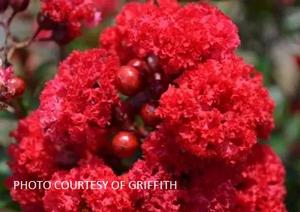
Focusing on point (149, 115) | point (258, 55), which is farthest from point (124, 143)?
point (258, 55)

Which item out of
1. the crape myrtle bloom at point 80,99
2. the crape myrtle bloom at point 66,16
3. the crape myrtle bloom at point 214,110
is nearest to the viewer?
the crape myrtle bloom at point 214,110

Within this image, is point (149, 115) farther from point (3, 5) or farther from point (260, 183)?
point (3, 5)

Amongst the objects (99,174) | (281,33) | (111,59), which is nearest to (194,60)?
(111,59)

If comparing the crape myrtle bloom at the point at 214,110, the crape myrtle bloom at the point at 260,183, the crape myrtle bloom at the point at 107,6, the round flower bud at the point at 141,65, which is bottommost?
the crape myrtle bloom at the point at 107,6

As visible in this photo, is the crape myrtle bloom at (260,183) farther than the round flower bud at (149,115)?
Yes

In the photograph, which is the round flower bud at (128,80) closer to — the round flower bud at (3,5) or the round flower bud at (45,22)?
the round flower bud at (45,22)

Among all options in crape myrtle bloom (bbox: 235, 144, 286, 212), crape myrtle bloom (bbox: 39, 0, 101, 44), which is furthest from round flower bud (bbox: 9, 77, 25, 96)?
crape myrtle bloom (bbox: 235, 144, 286, 212)

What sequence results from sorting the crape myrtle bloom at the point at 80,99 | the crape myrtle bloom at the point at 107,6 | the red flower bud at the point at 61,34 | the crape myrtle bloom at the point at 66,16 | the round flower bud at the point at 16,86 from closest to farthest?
the crape myrtle bloom at the point at 80,99, the round flower bud at the point at 16,86, the crape myrtle bloom at the point at 66,16, the red flower bud at the point at 61,34, the crape myrtle bloom at the point at 107,6

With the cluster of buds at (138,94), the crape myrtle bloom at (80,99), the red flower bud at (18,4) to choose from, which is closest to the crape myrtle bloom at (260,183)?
the cluster of buds at (138,94)
